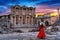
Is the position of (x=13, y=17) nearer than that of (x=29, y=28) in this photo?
Yes

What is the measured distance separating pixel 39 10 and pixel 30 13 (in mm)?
394

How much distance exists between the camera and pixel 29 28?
21.8 ft

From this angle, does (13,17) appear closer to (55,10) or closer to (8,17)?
(8,17)

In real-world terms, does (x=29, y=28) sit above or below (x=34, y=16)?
below

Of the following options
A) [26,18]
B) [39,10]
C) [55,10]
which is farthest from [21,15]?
[55,10]

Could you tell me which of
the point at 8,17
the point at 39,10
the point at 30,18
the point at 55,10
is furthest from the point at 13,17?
the point at 55,10

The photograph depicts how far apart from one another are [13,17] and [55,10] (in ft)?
5.37

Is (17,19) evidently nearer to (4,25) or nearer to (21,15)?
(21,15)

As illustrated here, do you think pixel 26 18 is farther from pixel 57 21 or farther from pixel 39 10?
pixel 57 21

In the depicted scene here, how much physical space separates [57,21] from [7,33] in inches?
84.4

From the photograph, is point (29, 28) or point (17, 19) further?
point (29, 28)

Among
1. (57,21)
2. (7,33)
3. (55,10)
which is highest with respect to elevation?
(55,10)

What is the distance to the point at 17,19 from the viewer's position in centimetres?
611

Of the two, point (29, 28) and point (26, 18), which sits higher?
point (26, 18)
